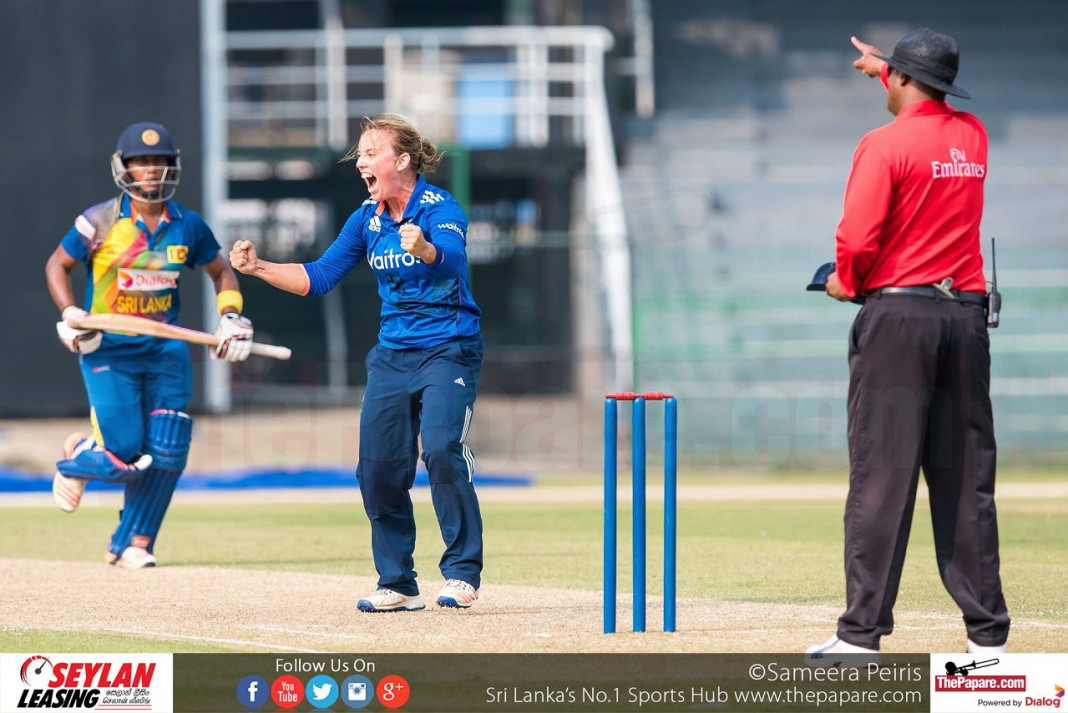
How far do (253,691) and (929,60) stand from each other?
303cm

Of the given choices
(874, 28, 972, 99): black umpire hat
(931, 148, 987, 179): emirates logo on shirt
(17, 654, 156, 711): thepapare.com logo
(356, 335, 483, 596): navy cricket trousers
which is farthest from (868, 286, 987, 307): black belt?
(17, 654, 156, 711): thepapare.com logo

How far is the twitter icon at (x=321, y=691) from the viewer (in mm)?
4871

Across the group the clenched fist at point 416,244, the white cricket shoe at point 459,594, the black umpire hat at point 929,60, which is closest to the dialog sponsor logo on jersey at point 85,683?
the white cricket shoe at point 459,594

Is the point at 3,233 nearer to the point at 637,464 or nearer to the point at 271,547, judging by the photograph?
the point at 271,547

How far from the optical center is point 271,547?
33.0 ft

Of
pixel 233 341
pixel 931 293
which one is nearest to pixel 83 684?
pixel 931 293

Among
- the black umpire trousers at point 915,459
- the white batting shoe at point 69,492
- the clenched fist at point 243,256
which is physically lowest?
the white batting shoe at point 69,492

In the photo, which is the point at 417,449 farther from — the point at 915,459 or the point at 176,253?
the point at 176,253

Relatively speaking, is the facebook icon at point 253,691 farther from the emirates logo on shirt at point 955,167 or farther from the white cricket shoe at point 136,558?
the white cricket shoe at point 136,558

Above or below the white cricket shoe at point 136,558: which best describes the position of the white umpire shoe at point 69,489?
above

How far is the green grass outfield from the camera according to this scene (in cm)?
718

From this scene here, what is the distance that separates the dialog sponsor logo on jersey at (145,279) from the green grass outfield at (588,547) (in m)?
1.52

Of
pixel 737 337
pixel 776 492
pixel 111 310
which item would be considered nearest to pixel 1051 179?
pixel 737 337

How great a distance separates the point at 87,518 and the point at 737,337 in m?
8.45
